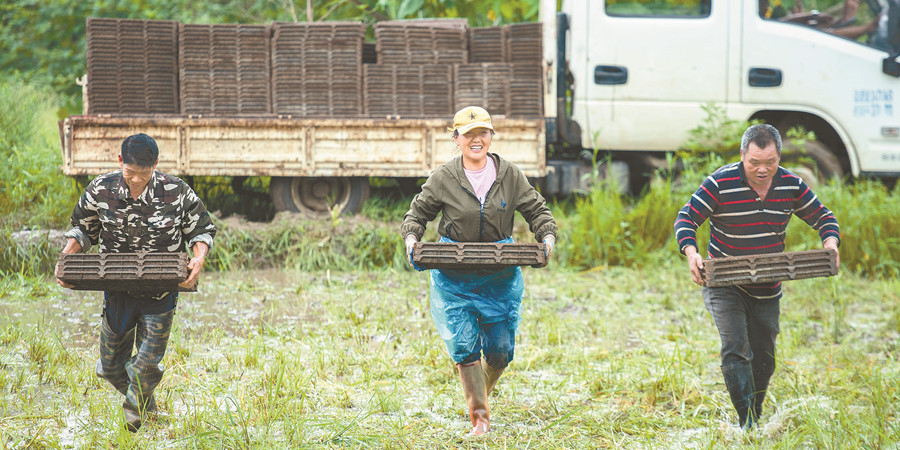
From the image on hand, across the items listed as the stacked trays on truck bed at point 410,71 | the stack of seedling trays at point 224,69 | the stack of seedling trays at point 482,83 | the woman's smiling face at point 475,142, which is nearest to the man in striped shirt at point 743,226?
the woman's smiling face at point 475,142

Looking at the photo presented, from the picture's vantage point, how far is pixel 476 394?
4.14 metres

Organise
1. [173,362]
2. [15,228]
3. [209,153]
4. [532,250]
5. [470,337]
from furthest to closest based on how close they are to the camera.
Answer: [209,153] → [15,228] → [173,362] → [470,337] → [532,250]

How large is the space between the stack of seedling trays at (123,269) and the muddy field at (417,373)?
2.03ft

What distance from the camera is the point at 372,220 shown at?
8.62 metres

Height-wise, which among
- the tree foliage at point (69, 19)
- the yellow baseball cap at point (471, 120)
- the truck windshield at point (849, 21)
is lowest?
the yellow baseball cap at point (471, 120)

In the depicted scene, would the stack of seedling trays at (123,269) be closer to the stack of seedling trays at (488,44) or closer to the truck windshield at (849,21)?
the stack of seedling trays at (488,44)

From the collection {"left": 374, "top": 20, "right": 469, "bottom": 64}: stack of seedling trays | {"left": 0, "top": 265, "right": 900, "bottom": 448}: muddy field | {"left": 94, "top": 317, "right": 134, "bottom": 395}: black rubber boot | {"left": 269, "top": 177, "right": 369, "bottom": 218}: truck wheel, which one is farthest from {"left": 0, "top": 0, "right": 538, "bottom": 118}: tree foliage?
{"left": 94, "top": 317, "right": 134, "bottom": 395}: black rubber boot

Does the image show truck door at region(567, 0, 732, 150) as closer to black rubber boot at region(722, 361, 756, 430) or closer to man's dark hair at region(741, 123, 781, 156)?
man's dark hair at region(741, 123, 781, 156)

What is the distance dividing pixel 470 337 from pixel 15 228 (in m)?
5.49

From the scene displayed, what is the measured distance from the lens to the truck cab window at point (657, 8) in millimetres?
8898

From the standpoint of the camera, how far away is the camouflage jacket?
13.0ft

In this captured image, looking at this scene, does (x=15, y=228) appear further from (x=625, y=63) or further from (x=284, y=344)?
(x=625, y=63)

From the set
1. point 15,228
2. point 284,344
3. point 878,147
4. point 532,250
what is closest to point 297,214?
point 15,228

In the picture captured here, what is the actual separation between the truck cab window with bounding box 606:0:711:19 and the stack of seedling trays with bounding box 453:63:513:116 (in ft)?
4.41
